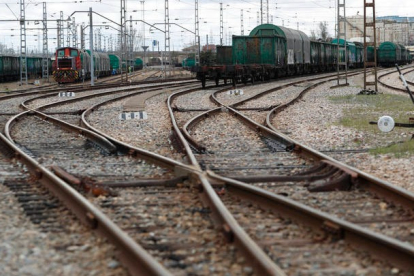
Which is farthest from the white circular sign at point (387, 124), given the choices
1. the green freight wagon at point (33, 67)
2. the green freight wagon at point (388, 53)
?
the green freight wagon at point (388, 53)

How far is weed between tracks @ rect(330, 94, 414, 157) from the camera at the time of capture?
10594 mm

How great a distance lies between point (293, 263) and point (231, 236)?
61 cm

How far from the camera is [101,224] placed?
557 centimetres

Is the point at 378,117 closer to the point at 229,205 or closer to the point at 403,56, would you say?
the point at 229,205

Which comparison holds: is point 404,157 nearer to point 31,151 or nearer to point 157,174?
point 157,174

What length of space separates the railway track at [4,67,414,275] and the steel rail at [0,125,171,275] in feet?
0.04

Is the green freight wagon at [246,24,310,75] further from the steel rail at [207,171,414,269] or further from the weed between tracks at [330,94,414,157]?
the steel rail at [207,171,414,269]

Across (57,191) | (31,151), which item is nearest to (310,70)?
(31,151)

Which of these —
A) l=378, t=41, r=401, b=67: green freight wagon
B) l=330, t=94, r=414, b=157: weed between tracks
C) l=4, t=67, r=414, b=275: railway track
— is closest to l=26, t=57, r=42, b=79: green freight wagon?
l=378, t=41, r=401, b=67: green freight wagon

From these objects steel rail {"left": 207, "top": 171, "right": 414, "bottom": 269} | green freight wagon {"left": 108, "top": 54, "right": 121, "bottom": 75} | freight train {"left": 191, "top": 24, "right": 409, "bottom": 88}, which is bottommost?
steel rail {"left": 207, "top": 171, "right": 414, "bottom": 269}

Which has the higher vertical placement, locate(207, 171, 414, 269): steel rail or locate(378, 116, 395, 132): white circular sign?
Answer: locate(378, 116, 395, 132): white circular sign

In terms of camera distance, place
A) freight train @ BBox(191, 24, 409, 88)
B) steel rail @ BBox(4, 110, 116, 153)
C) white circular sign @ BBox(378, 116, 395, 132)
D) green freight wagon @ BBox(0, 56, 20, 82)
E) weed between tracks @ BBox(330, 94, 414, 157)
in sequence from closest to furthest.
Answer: weed between tracks @ BBox(330, 94, 414, 157)
steel rail @ BBox(4, 110, 116, 153)
white circular sign @ BBox(378, 116, 395, 132)
freight train @ BBox(191, 24, 409, 88)
green freight wagon @ BBox(0, 56, 20, 82)

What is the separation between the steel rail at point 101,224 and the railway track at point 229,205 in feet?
0.04

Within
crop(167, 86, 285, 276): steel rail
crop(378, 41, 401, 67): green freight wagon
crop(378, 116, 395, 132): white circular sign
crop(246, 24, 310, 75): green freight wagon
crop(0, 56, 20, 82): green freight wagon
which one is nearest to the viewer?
crop(167, 86, 285, 276): steel rail
